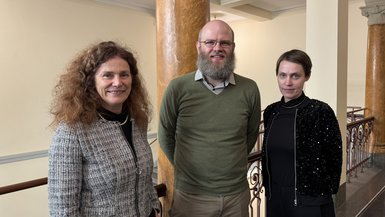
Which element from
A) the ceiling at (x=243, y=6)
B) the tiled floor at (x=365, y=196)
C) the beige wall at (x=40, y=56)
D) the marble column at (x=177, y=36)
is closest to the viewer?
the marble column at (x=177, y=36)

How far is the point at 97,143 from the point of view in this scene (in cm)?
123

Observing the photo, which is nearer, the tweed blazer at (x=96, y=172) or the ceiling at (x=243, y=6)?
the tweed blazer at (x=96, y=172)

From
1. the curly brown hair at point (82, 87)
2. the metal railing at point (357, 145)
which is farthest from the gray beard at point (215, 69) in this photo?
the metal railing at point (357, 145)

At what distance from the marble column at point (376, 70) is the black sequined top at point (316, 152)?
16.4ft

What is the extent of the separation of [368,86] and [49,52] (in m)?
6.99

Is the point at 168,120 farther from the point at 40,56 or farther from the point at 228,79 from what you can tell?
the point at 40,56

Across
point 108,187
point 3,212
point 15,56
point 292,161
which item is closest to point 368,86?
point 292,161

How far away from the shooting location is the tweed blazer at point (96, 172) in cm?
116

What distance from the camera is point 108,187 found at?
4.05 ft

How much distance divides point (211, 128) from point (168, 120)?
0.26 metres

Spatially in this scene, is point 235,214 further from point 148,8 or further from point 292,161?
point 148,8

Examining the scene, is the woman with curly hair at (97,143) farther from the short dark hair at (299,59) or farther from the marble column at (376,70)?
the marble column at (376,70)

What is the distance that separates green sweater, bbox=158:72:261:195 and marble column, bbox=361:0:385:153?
5.42m

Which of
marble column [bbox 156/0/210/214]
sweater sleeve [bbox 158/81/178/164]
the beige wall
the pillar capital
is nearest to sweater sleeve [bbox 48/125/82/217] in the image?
sweater sleeve [bbox 158/81/178/164]
